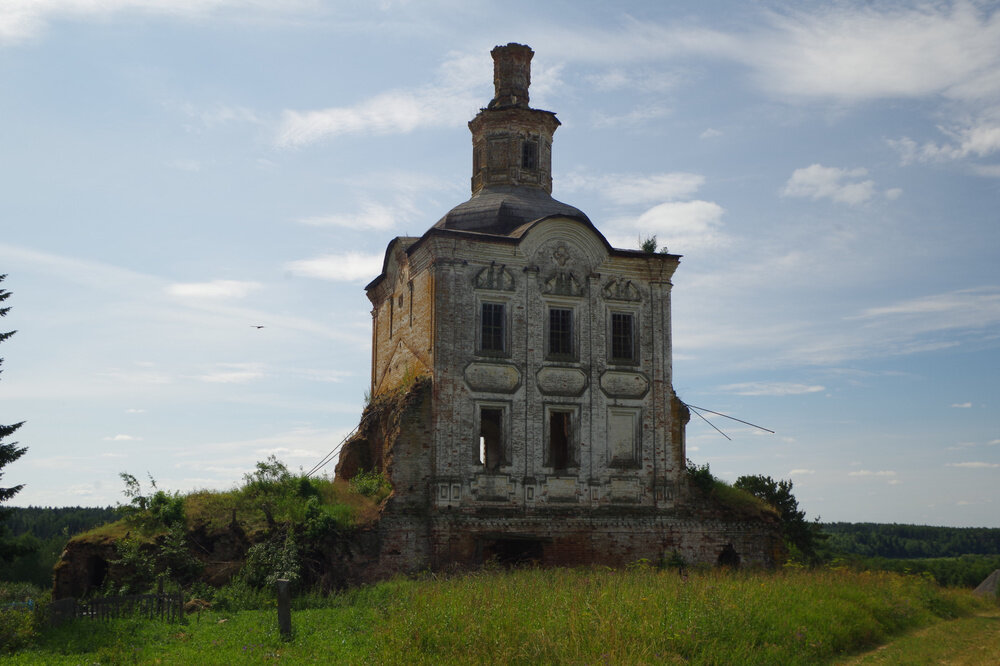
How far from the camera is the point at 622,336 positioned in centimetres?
2353

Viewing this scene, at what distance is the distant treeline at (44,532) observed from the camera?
43375mm

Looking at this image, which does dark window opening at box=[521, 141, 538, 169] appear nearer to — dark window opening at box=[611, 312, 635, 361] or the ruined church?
the ruined church

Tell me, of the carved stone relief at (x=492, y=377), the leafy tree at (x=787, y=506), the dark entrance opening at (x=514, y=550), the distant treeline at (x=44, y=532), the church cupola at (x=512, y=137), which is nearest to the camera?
the dark entrance opening at (x=514, y=550)

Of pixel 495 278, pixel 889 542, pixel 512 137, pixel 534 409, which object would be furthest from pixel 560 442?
pixel 889 542

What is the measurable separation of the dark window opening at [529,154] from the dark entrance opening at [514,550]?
10916 mm

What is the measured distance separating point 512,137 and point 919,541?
93404 millimetres

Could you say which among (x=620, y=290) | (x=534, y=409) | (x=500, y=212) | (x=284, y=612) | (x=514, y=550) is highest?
(x=500, y=212)

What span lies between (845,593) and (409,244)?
548 inches

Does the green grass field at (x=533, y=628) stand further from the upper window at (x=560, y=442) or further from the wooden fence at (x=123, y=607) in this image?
the upper window at (x=560, y=442)

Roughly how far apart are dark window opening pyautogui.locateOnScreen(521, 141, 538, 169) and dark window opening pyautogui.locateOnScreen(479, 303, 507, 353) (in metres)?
5.77

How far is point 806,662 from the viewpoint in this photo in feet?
43.2

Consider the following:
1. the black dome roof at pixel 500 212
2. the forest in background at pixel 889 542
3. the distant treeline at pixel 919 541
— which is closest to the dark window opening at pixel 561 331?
the black dome roof at pixel 500 212

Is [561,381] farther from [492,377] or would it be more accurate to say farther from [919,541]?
[919,541]

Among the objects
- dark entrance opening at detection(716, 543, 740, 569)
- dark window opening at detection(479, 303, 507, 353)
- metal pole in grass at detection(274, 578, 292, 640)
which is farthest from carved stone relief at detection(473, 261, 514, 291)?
metal pole in grass at detection(274, 578, 292, 640)
